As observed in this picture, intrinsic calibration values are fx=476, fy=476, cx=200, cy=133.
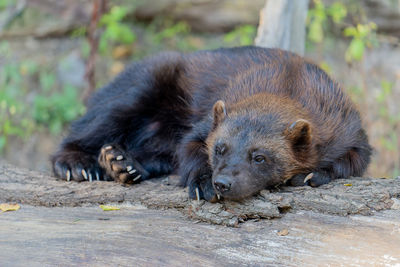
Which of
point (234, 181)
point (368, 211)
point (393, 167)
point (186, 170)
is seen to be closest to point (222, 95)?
point (186, 170)

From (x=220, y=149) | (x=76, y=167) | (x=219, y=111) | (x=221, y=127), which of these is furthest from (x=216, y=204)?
(x=76, y=167)

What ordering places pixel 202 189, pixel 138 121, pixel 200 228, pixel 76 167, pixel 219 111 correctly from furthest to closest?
pixel 138 121, pixel 76 167, pixel 219 111, pixel 202 189, pixel 200 228

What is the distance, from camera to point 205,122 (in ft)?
12.5

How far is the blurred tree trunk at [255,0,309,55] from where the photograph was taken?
5465 millimetres

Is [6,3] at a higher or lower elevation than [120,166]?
higher

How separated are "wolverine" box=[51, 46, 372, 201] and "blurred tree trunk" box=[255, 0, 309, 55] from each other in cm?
132

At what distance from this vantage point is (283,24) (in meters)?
5.48

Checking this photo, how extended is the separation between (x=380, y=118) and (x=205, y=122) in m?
4.90

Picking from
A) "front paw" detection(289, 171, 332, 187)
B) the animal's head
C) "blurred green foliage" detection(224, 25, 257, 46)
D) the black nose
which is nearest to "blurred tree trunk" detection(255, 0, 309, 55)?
"blurred green foliage" detection(224, 25, 257, 46)

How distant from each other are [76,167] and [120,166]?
48 centimetres

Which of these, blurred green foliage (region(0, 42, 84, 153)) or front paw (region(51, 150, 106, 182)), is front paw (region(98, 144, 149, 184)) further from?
blurred green foliage (region(0, 42, 84, 153))

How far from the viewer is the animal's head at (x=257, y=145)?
10.3 feet

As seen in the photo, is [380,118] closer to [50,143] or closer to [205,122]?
[205,122]

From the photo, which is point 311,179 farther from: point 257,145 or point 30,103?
point 30,103
